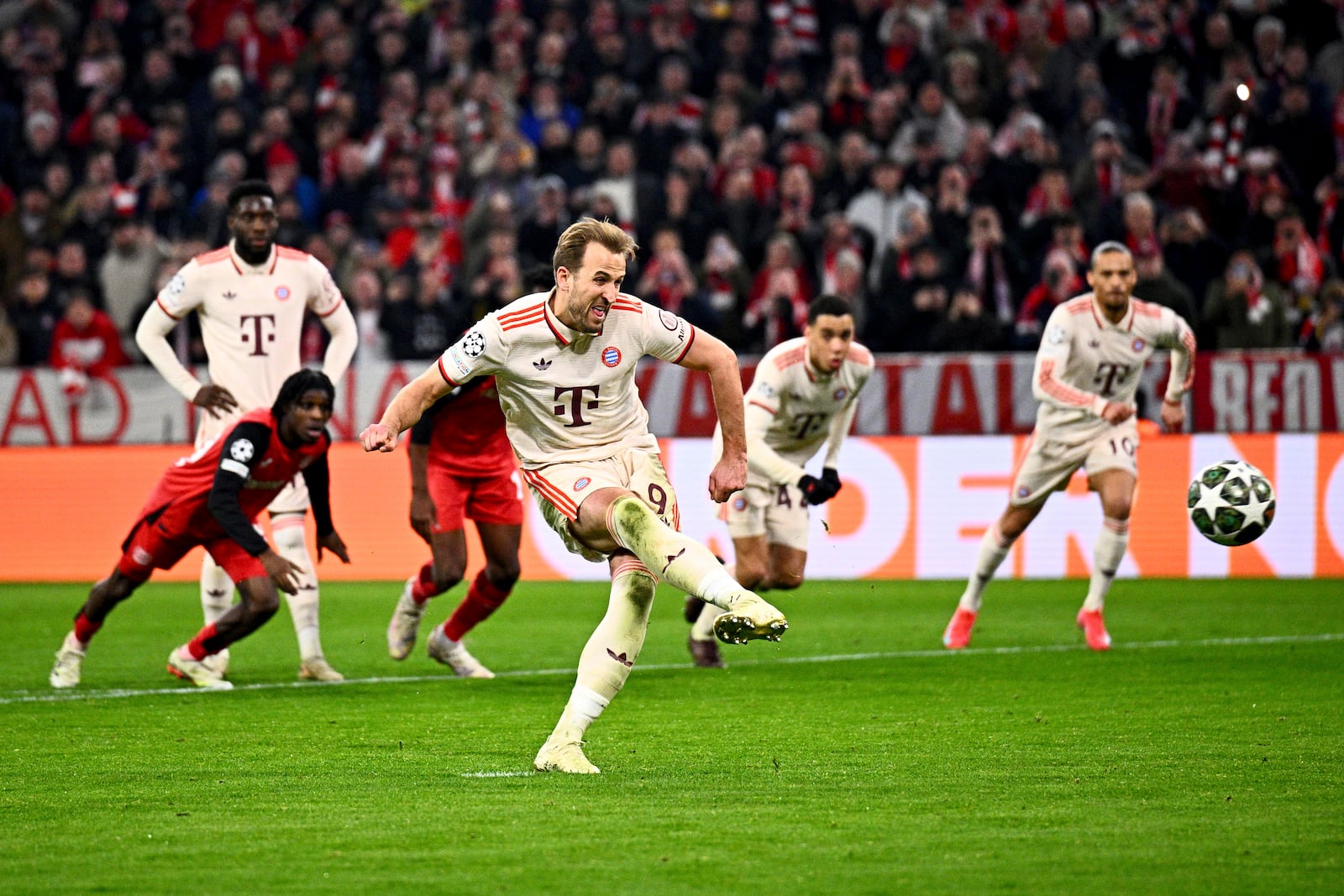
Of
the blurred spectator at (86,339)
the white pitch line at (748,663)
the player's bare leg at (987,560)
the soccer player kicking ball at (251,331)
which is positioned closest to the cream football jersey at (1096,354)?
the player's bare leg at (987,560)

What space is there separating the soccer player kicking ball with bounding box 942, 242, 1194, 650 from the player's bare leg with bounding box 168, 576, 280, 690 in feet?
14.6

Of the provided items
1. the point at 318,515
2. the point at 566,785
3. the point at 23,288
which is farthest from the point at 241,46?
the point at 566,785

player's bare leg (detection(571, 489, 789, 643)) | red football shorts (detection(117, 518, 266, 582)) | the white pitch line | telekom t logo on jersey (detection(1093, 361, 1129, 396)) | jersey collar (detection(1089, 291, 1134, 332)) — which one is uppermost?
jersey collar (detection(1089, 291, 1134, 332))

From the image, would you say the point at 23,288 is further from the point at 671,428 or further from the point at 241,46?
the point at 671,428

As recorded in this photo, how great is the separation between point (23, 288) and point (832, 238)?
7.78 metres

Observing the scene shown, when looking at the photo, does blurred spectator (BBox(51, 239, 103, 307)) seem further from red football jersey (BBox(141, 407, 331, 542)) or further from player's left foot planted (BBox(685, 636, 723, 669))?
player's left foot planted (BBox(685, 636, 723, 669))

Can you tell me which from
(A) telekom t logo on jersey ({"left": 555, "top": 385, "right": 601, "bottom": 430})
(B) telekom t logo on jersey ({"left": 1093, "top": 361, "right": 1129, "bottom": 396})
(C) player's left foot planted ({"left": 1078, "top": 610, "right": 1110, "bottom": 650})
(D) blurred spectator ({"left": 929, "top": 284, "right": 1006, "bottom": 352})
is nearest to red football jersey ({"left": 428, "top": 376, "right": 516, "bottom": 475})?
(A) telekom t logo on jersey ({"left": 555, "top": 385, "right": 601, "bottom": 430})

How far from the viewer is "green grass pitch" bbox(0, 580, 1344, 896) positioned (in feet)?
17.6

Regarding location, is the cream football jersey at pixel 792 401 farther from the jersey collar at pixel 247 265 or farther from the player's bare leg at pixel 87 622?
the player's bare leg at pixel 87 622

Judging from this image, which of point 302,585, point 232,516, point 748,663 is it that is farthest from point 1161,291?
point 232,516

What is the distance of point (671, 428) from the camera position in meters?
16.7

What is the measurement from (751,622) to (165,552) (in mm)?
4676

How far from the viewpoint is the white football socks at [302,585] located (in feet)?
34.5

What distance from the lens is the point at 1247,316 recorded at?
16766 millimetres
